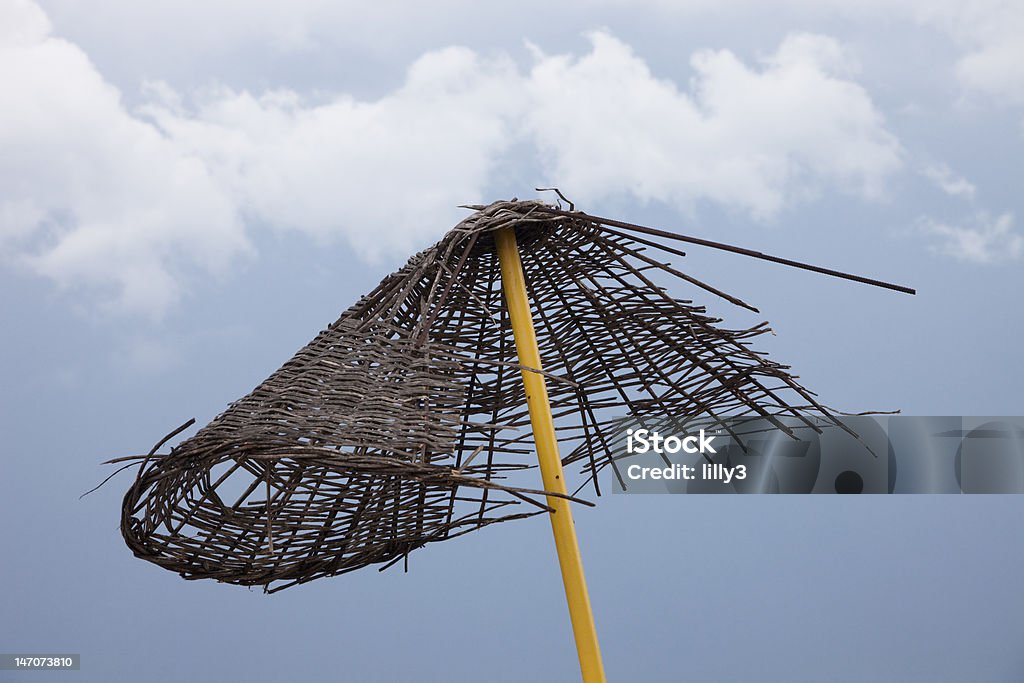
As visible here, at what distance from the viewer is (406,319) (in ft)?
6.88

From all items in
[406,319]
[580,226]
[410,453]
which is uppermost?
[580,226]

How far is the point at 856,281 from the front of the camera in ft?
6.47

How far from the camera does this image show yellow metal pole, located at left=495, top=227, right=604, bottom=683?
205 centimetres

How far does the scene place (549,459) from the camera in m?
2.10

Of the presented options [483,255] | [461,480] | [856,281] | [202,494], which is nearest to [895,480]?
[856,281]

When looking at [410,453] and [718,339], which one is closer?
[410,453]

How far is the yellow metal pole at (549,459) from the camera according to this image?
6.74 ft

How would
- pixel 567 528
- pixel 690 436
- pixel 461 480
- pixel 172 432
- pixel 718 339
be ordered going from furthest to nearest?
1. pixel 690 436
2. pixel 718 339
3. pixel 567 528
4. pixel 172 432
5. pixel 461 480

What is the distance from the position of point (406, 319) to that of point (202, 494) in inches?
21.3

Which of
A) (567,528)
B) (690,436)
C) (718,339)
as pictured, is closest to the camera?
(567,528)

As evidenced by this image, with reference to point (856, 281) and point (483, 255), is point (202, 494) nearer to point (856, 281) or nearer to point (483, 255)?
point (483, 255)

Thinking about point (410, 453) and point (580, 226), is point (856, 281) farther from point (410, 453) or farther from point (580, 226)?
point (410, 453)

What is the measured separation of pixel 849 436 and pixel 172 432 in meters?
1.56

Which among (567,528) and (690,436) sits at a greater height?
(690,436)
